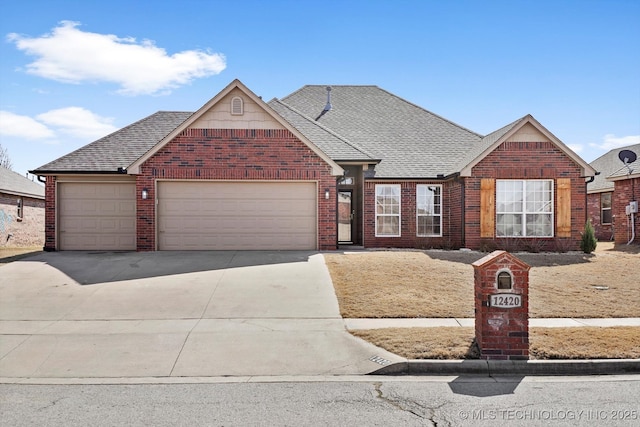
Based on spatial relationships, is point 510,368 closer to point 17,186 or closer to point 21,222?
point 21,222

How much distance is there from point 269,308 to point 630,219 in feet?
65.7

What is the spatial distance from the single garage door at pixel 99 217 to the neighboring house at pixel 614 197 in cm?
1906

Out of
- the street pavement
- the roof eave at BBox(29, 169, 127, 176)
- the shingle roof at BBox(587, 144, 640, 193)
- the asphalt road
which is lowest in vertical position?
the asphalt road

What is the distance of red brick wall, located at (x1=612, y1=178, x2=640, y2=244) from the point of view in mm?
23031

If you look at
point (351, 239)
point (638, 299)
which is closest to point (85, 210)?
point (351, 239)

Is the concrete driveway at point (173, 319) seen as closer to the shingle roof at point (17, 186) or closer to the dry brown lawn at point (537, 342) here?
the dry brown lawn at point (537, 342)

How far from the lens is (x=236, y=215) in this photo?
16.7 metres

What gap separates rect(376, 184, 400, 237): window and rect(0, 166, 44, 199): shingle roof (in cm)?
1908

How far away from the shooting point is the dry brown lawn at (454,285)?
984 cm

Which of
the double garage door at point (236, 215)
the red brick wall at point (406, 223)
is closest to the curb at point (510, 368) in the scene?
the double garage door at point (236, 215)

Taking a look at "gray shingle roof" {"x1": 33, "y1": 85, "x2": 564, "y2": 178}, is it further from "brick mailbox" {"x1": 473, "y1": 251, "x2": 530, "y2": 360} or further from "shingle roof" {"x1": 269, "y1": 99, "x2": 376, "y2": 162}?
"brick mailbox" {"x1": 473, "y1": 251, "x2": 530, "y2": 360}

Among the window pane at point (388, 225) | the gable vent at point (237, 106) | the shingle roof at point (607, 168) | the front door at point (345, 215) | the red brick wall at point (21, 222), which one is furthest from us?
the shingle roof at point (607, 168)

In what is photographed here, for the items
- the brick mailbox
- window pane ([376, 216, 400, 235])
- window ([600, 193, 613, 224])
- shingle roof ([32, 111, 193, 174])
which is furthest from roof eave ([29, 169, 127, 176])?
window ([600, 193, 613, 224])

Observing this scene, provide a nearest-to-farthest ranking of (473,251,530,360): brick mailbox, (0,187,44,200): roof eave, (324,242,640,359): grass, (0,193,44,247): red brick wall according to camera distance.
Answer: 1. (473,251,530,360): brick mailbox
2. (324,242,640,359): grass
3. (0,187,44,200): roof eave
4. (0,193,44,247): red brick wall
